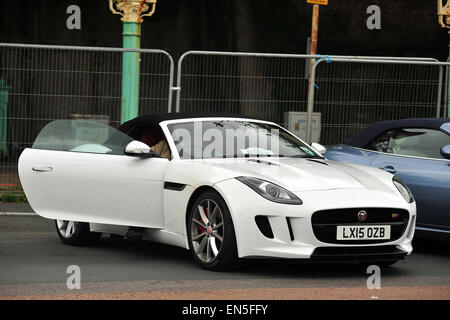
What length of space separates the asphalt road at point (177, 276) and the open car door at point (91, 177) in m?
0.40

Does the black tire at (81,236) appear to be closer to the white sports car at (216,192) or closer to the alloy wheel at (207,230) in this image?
the white sports car at (216,192)

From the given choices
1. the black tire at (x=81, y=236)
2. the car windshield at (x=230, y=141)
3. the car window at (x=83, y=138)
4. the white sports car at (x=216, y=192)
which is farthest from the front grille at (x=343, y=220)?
the black tire at (x=81, y=236)

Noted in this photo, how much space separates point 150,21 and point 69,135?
1550 cm

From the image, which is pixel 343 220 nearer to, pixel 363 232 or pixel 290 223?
pixel 363 232

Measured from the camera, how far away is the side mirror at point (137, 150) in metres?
7.87

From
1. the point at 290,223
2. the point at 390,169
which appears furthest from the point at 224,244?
the point at 390,169

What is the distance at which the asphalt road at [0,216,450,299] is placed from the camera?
6340 mm

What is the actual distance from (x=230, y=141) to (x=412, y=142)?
2.05 meters

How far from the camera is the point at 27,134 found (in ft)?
40.7

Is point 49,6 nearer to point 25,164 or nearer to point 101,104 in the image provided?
point 101,104

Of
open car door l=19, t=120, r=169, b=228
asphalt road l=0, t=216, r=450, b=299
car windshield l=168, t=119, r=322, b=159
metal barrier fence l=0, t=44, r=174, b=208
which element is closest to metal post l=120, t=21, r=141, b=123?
metal barrier fence l=0, t=44, r=174, b=208

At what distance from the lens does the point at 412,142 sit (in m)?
9.05

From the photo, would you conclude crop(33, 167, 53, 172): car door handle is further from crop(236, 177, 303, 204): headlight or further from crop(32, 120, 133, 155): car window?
crop(236, 177, 303, 204): headlight
